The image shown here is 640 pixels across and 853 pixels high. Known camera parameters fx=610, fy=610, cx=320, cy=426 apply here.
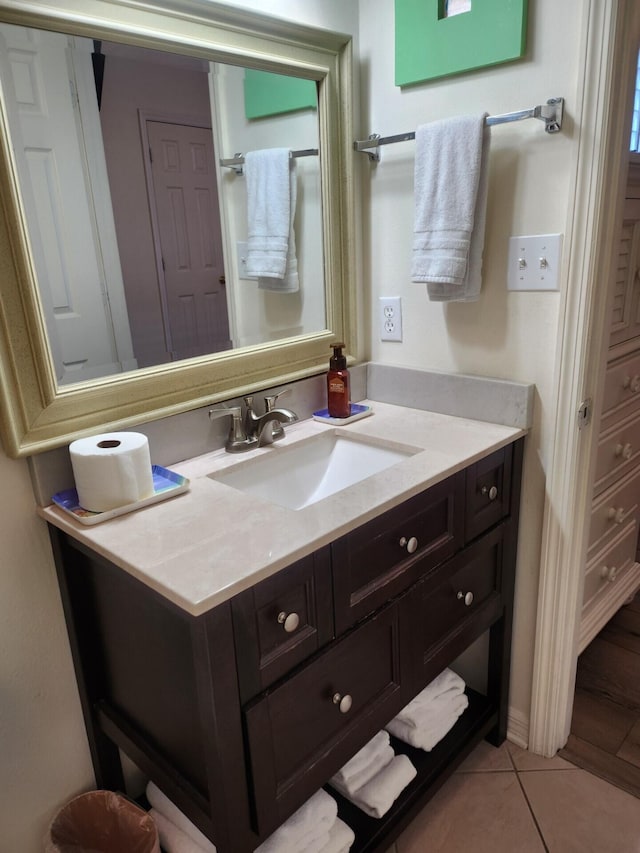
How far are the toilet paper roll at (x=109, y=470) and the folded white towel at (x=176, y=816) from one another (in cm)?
61

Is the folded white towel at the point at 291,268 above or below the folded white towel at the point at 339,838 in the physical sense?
above

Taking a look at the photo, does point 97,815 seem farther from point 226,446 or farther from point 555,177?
point 555,177

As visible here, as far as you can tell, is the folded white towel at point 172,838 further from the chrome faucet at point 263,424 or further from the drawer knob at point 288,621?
the chrome faucet at point 263,424

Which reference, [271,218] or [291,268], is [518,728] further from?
[271,218]

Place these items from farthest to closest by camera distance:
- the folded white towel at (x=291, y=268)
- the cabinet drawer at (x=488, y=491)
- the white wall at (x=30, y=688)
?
the folded white towel at (x=291, y=268)
the cabinet drawer at (x=488, y=491)
the white wall at (x=30, y=688)

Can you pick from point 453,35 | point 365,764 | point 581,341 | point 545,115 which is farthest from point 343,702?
point 453,35

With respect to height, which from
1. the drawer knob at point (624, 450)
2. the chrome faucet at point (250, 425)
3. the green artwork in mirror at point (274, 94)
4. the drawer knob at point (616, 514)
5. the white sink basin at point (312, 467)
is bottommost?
the drawer knob at point (616, 514)

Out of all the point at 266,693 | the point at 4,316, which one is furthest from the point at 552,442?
the point at 4,316

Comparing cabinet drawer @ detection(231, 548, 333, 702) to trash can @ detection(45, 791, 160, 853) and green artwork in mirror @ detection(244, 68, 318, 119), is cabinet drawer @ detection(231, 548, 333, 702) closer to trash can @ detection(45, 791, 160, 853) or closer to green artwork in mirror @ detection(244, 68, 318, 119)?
trash can @ detection(45, 791, 160, 853)

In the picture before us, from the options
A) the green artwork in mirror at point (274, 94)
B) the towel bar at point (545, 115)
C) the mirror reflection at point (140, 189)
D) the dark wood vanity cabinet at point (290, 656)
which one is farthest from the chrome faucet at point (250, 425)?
the towel bar at point (545, 115)

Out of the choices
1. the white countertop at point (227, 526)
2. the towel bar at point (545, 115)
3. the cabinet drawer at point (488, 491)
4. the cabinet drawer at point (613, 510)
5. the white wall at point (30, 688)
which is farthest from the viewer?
the cabinet drawer at point (613, 510)

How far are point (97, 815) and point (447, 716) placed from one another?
2.76 feet

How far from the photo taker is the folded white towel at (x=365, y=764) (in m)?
1.38

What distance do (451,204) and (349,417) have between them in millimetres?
551
